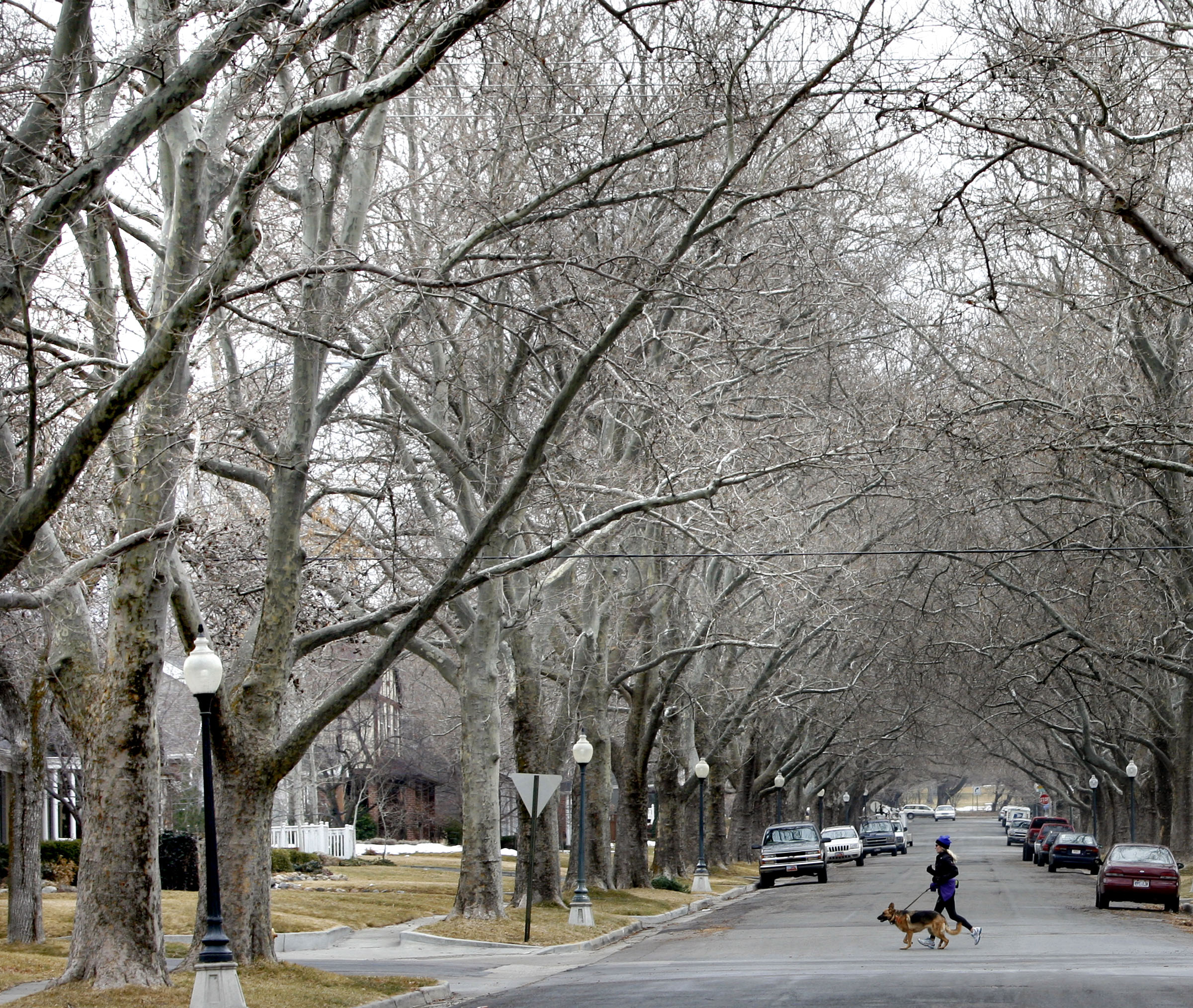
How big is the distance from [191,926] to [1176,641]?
24.8m

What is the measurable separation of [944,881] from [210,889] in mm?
12578

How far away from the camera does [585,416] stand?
87.4ft

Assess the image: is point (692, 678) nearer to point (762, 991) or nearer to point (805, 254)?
point (805, 254)

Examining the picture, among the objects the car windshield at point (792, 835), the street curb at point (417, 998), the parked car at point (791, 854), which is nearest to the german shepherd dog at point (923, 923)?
the street curb at point (417, 998)

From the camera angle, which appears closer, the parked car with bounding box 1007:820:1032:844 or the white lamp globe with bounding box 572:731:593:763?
the white lamp globe with bounding box 572:731:593:763

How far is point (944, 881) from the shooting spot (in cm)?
2259

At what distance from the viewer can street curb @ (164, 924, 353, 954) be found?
→ 22641 millimetres

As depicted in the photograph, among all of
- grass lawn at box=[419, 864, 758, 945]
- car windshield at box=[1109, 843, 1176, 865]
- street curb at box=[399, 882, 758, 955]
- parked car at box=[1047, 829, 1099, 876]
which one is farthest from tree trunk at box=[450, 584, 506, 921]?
parked car at box=[1047, 829, 1099, 876]

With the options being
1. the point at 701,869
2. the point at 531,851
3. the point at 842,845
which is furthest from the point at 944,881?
the point at 842,845

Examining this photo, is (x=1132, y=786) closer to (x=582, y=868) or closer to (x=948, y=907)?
(x=582, y=868)

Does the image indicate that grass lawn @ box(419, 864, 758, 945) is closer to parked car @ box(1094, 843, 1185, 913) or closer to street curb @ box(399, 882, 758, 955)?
street curb @ box(399, 882, 758, 955)

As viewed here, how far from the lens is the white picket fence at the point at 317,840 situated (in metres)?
45.8

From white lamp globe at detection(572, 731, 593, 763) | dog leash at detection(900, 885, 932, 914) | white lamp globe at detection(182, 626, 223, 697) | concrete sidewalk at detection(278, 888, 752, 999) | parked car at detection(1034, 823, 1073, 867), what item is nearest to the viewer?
white lamp globe at detection(182, 626, 223, 697)

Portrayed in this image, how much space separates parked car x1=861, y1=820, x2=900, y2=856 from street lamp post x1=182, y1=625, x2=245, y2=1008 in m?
65.7
